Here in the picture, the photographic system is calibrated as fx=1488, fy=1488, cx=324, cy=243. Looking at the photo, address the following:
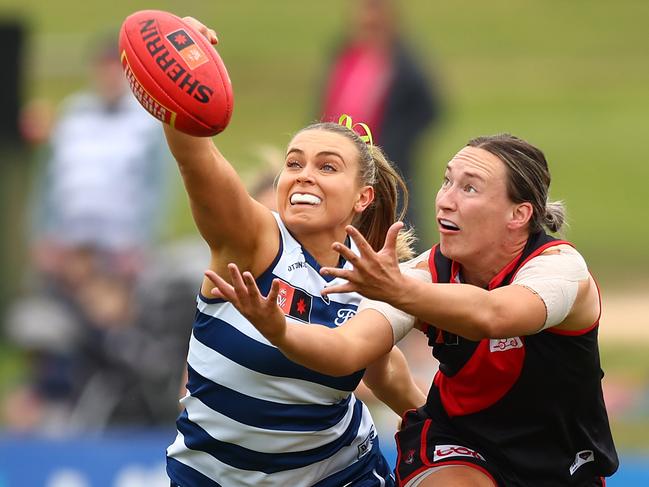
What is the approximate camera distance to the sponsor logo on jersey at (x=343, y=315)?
455 cm

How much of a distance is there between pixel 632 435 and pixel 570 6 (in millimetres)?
22603

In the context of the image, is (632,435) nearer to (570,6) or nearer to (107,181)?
(107,181)

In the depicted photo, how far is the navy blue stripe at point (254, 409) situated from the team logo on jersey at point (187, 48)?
963 mm

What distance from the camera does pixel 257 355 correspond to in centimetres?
440

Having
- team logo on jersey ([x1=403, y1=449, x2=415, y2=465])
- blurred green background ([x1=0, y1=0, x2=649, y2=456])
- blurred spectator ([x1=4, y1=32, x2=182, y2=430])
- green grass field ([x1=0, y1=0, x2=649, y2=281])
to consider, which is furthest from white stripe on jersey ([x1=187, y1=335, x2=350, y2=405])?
green grass field ([x1=0, y1=0, x2=649, y2=281])

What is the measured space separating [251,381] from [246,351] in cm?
9

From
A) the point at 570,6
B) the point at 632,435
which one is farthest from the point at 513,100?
the point at 632,435

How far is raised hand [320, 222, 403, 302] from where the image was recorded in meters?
3.88

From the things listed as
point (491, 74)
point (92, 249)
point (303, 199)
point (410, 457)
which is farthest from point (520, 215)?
point (491, 74)

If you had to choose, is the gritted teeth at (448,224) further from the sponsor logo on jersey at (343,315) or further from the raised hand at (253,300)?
the raised hand at (253,300)

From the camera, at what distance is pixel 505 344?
4.48 m

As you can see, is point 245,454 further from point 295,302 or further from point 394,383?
point 394,383

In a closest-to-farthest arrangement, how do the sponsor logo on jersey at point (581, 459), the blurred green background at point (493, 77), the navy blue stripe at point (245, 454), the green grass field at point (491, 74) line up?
1. the navy blue stripe at point (245, 454)
2. the sponsor logo on jersey at point (581, 459)
3. the blurred green background at point (493, 77)
4. the green grass field at point (491, 74)

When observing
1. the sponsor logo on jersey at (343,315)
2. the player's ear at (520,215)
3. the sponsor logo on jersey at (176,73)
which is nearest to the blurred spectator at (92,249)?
the sponsor logo on jersey at (343,315)
